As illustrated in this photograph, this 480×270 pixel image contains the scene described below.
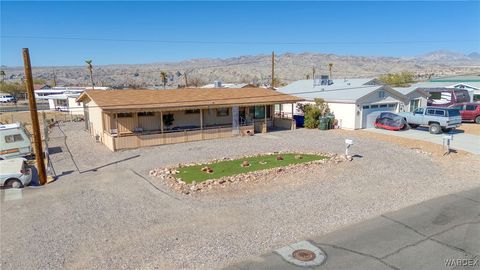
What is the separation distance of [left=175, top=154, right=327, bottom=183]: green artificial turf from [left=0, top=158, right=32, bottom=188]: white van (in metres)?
6.63

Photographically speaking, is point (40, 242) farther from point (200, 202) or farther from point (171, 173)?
point (171, 173)

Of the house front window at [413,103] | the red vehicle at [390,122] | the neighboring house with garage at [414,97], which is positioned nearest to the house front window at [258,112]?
the red vehicle at [390,122]

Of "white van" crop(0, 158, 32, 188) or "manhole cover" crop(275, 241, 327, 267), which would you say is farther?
"white van" crop(0, 158, 32, 188)

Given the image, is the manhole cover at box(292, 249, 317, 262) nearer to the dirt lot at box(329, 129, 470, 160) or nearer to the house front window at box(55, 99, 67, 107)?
the dirt lot at box(329, 129, 470, 160)

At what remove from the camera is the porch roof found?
2283 cm

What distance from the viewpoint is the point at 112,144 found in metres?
21.5

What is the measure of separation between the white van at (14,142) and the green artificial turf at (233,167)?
1008 cm

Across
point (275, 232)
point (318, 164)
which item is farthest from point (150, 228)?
point (318, 164)

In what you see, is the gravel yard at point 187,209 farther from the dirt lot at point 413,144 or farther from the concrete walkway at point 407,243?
the dirt lot at point 413,144

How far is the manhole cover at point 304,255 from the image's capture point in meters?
8.55

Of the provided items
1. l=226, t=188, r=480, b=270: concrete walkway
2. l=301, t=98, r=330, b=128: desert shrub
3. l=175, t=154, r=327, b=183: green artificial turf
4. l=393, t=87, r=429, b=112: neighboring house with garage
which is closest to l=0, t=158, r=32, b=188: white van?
l=175, t=154, r=327, b=183: green artificial turf

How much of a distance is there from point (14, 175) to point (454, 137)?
93.0 ft

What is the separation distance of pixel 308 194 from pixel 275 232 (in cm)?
368

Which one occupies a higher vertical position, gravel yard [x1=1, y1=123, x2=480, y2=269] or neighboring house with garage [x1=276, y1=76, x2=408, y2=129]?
neighboring house with garage [x1=276, y1=76, x2=408, y2=129]
